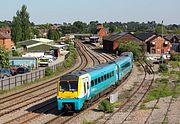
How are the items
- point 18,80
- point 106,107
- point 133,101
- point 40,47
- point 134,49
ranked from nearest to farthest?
point 106,107
point 133,101
point 18,80
point 134,49
point 40,47

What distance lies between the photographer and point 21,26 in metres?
111

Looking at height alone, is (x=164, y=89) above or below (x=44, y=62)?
below

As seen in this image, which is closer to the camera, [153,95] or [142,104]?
[142,104]

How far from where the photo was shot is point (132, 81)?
142 ft

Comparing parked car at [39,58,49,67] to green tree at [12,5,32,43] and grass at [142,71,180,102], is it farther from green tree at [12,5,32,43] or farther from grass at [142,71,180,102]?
green tree at [12,5,32,43]

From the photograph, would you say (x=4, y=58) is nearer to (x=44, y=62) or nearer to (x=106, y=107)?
(x=44, y=62)

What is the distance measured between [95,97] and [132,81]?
52.4 ft

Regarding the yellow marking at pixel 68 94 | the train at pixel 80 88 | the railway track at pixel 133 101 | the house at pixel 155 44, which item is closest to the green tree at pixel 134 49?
the house at pixel 155 44

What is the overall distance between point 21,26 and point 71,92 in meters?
90.4

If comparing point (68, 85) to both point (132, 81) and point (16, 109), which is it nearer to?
point (16, 109)

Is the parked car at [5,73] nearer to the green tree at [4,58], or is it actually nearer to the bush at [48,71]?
the bush at [48,71]

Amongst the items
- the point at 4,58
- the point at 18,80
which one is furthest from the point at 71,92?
the point at 4,58

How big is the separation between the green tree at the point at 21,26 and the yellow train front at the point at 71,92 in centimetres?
8557

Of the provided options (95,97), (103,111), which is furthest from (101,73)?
(103,111)
